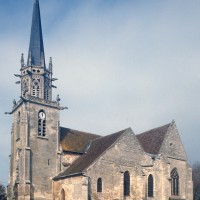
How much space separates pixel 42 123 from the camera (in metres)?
41.4

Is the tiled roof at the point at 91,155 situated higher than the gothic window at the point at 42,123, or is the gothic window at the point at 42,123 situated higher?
the gothic window at the point at 42,123

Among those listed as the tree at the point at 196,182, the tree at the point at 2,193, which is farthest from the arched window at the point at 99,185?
the tree at the point at 196,182

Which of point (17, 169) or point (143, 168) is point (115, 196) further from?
point (17, 169)

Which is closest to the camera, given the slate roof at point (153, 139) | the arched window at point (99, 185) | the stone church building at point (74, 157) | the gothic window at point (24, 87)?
the arched window at point (99, 185)

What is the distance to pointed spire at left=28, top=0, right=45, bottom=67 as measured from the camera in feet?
141

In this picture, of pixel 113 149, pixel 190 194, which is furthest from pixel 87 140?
pixel 190 194

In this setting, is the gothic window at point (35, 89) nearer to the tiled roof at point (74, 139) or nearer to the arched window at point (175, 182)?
the tiled roof at point (74, 139)

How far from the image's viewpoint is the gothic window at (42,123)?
41.1 metres

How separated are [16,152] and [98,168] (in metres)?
10.0

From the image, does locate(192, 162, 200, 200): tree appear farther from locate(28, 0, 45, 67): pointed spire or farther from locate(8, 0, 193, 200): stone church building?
locate(28, 0, 45, 67): pointed spire

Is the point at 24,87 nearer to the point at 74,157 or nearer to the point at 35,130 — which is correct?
the point at 35,130

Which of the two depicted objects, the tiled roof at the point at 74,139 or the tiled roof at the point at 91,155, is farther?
the tiled roof at the point at 74,139

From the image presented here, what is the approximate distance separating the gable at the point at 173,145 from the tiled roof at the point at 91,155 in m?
5.58

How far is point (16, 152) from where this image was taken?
41.1 meters
